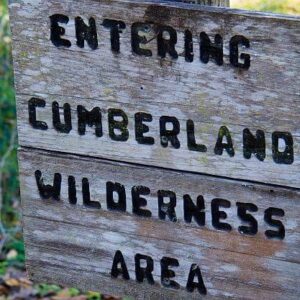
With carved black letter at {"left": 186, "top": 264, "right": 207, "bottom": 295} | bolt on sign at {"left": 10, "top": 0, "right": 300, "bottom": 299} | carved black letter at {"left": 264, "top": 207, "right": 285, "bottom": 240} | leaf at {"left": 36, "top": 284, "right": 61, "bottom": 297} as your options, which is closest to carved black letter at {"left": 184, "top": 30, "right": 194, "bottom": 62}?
bolt on sign at {"left": 10, "top": 0, "right": 300, "bottom": 299}

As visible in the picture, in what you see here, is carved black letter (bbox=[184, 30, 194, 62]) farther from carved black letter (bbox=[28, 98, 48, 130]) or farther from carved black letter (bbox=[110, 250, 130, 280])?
carved black letter (bbox=[110, 250, 130, 280])

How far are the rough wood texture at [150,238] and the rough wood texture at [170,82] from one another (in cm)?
4

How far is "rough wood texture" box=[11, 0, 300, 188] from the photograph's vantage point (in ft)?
5.65

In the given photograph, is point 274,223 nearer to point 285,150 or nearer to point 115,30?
point 285,150

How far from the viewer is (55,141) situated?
197cm

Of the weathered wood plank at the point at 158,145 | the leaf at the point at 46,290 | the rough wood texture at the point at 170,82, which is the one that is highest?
the rough wood texture at the point at 170,82

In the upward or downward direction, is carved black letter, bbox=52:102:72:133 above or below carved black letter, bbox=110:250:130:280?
above

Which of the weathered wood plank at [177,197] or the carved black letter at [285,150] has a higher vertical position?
the carved black letter at [285,150]

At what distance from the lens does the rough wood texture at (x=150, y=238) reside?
1821 millimetres

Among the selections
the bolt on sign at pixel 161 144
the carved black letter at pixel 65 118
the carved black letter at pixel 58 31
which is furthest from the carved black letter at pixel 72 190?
the carved black letter at pixel 58 31

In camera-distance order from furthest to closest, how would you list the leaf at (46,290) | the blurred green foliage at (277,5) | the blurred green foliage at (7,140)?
the blurred green foliage at (277,5)
the blurred green foliage at (7,140)
the leaf at (46,290)

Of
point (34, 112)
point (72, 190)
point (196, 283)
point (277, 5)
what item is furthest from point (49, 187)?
point (277, 5)

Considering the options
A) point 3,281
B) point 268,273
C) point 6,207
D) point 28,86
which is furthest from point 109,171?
point 6,207

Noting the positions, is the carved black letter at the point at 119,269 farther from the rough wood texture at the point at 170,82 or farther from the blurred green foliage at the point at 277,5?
the blurred green foliage at the point at 277,5
